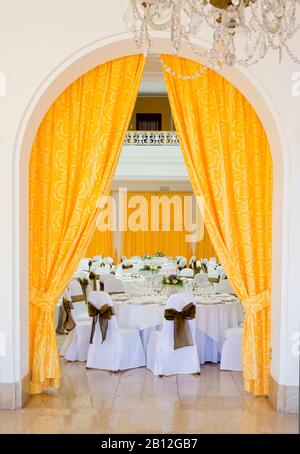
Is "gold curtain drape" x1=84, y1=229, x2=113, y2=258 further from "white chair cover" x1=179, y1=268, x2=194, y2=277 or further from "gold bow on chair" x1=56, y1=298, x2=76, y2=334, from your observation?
"gold bow on chair" x1=56, y1=298, x2=76, y2=334

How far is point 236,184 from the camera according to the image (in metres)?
4.80

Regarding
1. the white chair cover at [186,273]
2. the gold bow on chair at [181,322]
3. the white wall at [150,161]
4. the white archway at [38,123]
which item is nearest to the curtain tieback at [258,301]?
the white archway at [38,123]

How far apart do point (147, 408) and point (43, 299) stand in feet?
4.56

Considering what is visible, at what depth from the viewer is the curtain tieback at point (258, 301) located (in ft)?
15.5

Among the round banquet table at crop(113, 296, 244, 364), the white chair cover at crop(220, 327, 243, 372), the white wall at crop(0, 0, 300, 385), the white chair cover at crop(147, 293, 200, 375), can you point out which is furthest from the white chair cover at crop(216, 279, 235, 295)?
the white wall at crop(0, 0, 300, 385)

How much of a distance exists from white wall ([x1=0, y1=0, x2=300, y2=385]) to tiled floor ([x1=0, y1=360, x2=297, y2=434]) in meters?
0.41

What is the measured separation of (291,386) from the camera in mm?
4312

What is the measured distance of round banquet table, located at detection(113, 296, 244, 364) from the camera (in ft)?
20.2

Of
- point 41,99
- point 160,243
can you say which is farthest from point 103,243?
point 41,99

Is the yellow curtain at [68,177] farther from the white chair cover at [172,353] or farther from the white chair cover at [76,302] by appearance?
the white chair cover at [76,302]

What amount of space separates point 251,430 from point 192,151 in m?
2.53

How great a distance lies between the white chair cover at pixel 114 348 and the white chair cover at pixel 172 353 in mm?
247

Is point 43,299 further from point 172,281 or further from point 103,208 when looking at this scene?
point 172,281
